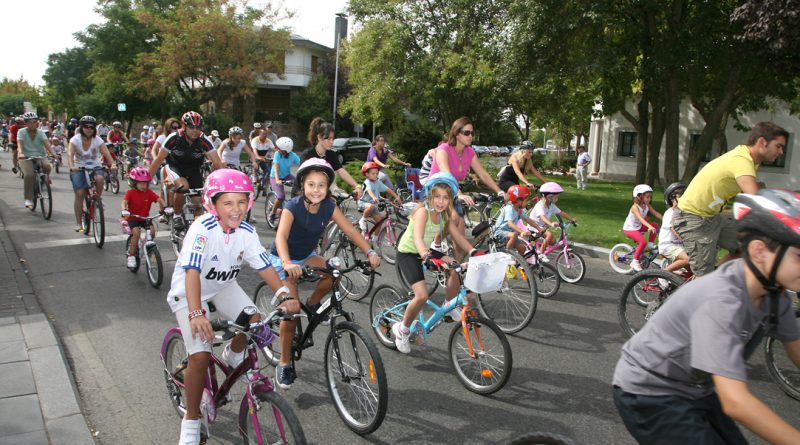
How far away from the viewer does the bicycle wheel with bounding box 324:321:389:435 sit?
3809 millimetres

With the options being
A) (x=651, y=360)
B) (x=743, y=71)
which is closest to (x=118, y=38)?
(x=743, y=71)

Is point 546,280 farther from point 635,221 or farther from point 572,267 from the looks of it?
point 635,221

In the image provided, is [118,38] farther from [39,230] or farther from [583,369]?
[583,369]

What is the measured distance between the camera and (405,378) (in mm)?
4953

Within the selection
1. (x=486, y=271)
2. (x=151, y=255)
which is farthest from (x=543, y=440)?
(x=151, y=255)

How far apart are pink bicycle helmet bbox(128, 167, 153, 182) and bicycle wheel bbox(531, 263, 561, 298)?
17.4 feet

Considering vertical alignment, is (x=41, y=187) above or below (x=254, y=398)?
above

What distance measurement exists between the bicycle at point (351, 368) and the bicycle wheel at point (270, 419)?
33.0 inches

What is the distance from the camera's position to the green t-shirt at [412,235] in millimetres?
5258

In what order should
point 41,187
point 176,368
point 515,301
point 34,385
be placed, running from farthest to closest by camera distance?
point 41,187
point 515,301
point 34,385
point 176,368

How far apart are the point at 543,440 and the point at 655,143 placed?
21.3 metres

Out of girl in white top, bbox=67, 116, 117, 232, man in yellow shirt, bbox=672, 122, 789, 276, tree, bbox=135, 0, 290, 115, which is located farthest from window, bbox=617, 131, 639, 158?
girl in white top, bbox=67, 116, 117, 232

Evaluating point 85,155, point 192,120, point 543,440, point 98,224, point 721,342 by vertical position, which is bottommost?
point 98,224

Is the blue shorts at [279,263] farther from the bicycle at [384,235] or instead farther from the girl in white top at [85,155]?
the girl in white top at [85,155]
